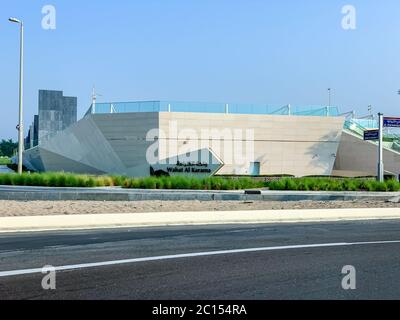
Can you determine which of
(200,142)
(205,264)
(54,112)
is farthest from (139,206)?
(54,112)

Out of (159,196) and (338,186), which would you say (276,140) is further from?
(159,196)

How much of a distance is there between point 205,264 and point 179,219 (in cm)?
758

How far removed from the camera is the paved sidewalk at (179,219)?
14.5 meters

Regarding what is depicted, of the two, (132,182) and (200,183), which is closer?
(200,183)

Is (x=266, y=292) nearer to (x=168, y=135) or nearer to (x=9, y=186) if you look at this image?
(x=9, y=186)

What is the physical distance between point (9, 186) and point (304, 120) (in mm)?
25815

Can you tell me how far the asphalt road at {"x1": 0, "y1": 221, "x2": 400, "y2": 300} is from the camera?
676cm

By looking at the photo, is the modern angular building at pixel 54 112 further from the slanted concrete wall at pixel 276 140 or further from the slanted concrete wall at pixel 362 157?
the slanted concrete wall at pixel 362 157

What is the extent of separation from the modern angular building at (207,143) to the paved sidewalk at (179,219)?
23245mm

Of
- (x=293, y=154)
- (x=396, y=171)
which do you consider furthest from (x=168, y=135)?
(x=396, y=171)

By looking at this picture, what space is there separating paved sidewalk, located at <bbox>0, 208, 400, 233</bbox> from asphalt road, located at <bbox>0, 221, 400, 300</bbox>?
4.26 ft

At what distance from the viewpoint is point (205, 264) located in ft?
28.7

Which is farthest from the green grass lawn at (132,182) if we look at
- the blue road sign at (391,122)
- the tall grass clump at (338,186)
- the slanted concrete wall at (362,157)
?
the slanted concrete wall at (362,157)
